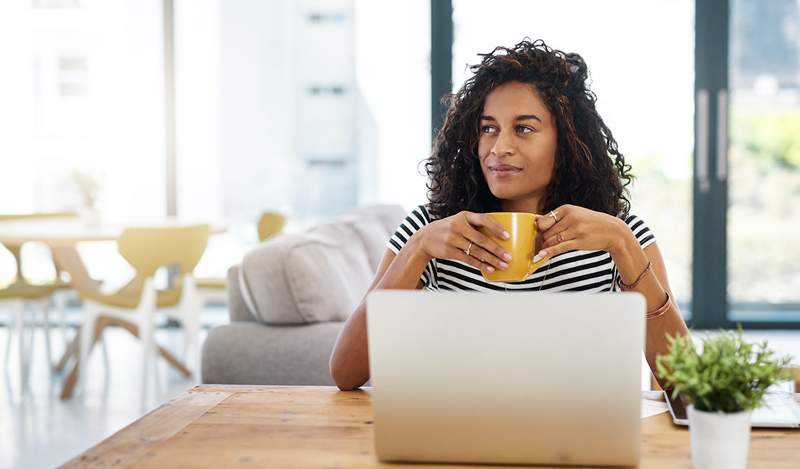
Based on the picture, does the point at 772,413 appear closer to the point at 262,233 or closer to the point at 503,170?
the point at 503,170

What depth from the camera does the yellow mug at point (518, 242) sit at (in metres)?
1.12

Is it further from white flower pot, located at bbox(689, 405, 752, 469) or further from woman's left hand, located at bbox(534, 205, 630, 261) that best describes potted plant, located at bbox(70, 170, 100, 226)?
white flower pot, located at bbox(689, 405, 752, 469)

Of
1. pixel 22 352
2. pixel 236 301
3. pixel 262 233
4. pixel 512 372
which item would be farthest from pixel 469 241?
pixel 22 352

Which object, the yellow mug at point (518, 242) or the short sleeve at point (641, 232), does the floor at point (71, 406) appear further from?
the yellow mug at point (518, 242)

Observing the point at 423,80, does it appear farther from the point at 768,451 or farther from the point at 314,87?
the point at 768,451

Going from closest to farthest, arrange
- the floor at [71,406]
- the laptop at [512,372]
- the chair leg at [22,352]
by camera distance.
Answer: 1. the laptop at [512,372]
2. the floor at [71,406]
3. the chair leg at [22,352]

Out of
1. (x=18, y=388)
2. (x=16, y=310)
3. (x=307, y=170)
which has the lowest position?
(x=18, y=388)

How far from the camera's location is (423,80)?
5480 millimetres

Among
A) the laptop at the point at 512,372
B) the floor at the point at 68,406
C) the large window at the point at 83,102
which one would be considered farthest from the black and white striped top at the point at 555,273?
the large window at the point at 83,102

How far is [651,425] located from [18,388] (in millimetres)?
3701

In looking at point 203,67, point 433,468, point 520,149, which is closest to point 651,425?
point 433,468

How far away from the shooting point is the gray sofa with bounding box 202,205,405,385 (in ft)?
7.18

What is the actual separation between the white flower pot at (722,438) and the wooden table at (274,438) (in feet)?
0.21

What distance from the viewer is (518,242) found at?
44.4 inches
